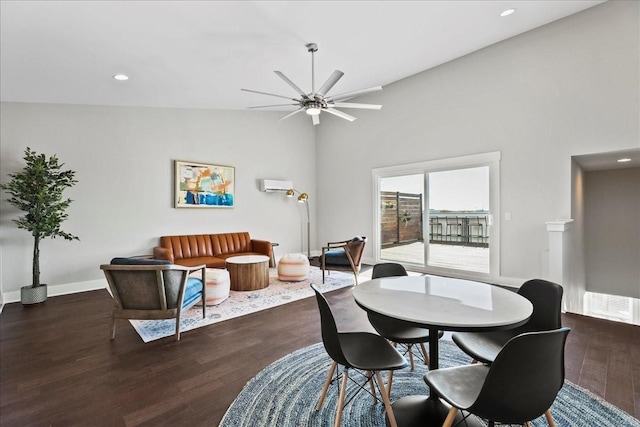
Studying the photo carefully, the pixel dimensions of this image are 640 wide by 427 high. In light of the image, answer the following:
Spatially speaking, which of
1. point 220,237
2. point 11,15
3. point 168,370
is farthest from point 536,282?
point 220,237

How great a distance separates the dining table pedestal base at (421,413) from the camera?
5.64 feet

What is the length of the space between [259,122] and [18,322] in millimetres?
5109

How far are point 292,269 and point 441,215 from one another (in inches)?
118

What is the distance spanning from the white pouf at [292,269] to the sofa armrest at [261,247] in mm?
650

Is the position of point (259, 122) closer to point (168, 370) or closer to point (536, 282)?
point (168, 370)

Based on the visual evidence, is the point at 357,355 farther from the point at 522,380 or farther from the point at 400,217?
the point at 400,217

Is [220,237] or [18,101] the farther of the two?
[220,237]

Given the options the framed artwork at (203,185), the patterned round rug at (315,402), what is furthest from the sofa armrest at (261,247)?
the patterned round rug at (315,402)

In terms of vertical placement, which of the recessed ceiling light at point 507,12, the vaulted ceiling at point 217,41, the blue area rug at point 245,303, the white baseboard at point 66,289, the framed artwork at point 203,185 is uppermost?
the recessed ceiling light at point 507,12

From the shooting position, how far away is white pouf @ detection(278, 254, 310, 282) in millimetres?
5180

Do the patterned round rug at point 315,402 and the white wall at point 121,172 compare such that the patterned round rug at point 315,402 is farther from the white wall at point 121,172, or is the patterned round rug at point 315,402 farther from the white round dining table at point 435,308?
the white wall at point 121,172

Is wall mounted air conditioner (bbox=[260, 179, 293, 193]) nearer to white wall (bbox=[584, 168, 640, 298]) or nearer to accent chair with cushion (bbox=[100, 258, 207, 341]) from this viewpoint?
accent chair with cushion (bbox=[100, 258, 207, 341])

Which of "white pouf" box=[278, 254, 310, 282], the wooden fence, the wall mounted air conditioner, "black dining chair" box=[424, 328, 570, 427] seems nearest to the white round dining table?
"black dining chair" box=[424, 328, 570, 427]

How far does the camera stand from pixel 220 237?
235 inches
